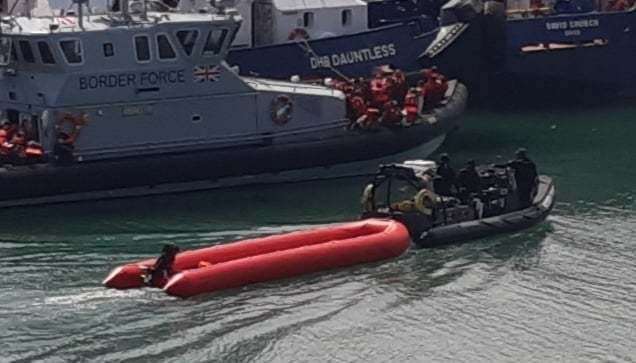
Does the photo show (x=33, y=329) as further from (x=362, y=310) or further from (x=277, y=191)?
(x=277, y=191)

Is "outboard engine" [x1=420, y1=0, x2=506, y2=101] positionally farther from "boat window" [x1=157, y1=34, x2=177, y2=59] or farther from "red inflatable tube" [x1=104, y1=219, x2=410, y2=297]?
"red inflatable tube" [x1=104, y1=219, x2=410, y2=297]

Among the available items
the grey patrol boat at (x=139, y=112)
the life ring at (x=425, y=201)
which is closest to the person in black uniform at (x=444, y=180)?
the life ring at (x=425, y=201)

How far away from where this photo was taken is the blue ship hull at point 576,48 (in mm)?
32594

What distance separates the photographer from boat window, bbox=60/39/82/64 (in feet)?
71.1

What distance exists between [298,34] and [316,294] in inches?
554

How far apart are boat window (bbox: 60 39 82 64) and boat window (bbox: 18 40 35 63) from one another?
1.84ft

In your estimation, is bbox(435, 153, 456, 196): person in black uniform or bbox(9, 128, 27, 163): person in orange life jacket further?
bbox(9, 128, 27, 163): person in orange life jacket

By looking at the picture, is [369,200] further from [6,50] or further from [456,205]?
[6,50]

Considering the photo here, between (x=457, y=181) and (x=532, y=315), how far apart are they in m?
3.90

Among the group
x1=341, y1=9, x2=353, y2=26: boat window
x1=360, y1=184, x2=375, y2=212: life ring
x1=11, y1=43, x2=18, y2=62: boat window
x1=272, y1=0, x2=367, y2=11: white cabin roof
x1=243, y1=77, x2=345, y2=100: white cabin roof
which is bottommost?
x1=360, y1=184, x2=375, y2=212: life ring

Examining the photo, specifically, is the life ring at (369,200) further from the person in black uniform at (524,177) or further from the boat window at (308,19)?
the boat window at (308,19)

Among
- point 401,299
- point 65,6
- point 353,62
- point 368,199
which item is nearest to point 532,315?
point 401,299

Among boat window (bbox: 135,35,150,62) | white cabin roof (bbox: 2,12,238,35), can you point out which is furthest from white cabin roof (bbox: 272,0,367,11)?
A: boat window (bbox: 135,35,150,62)

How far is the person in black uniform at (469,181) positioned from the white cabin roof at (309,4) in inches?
451
